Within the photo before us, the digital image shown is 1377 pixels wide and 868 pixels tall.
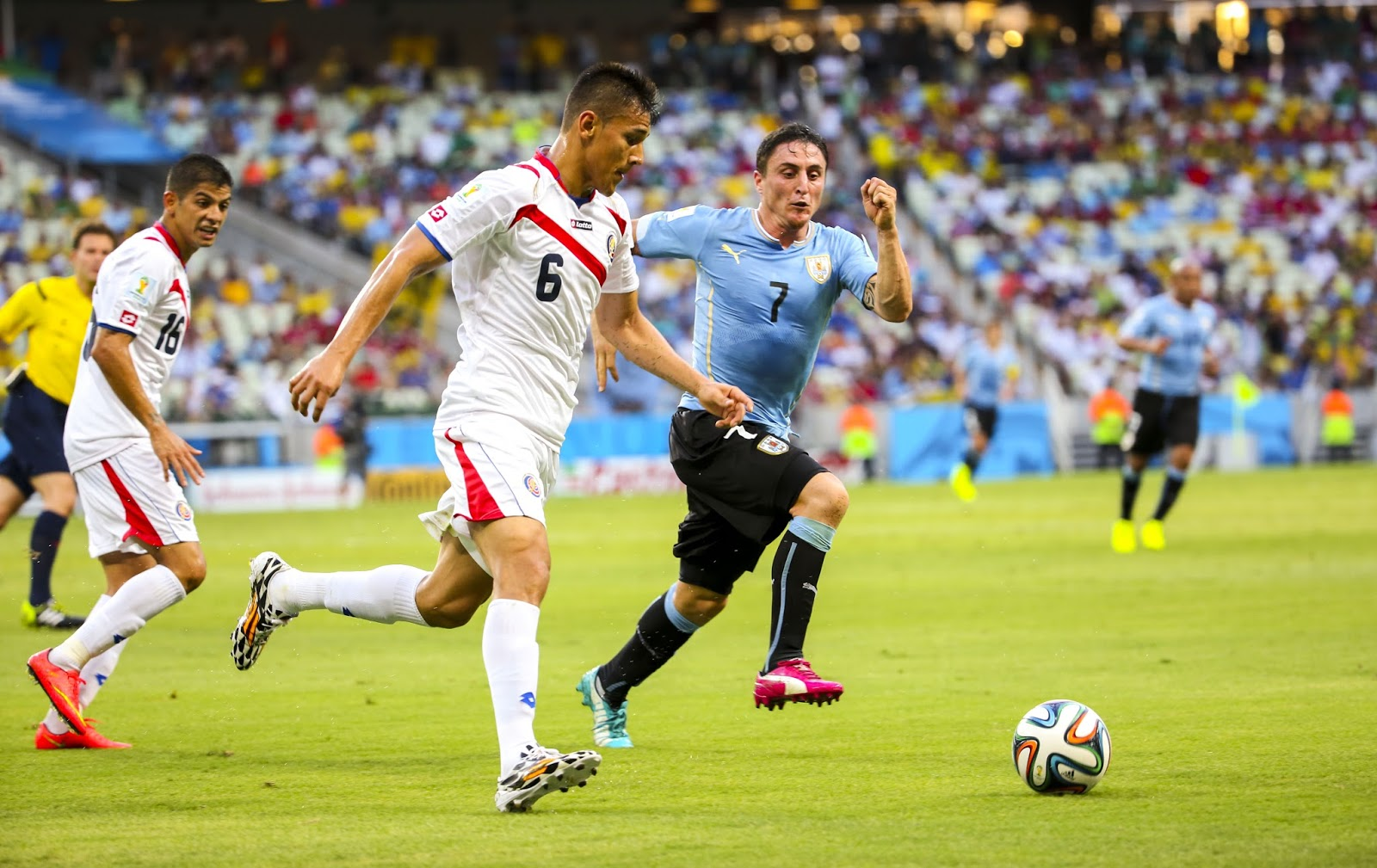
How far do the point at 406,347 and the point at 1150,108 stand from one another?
21.0 metres

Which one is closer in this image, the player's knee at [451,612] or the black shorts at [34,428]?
the player's knee at [451,612]

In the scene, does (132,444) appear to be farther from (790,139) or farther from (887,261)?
(887,261)

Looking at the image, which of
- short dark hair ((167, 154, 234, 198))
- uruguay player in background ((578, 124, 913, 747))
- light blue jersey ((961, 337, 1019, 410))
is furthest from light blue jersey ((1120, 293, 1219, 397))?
→ short dark hair ((167, 154, 234, 198))

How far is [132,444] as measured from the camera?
781 centimetres

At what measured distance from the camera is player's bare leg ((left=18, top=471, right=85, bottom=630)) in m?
12.1

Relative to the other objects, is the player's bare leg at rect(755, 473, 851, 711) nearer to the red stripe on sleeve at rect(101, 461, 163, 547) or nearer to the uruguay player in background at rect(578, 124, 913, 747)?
the uruguay player in background at rect(578, 124, 913, 747)

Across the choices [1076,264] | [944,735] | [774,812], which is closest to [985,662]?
[944,735]

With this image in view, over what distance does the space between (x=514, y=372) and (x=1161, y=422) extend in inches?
496

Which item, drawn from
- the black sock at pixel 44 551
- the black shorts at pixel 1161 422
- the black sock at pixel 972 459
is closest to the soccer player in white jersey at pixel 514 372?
the black sock at pixel 44 551

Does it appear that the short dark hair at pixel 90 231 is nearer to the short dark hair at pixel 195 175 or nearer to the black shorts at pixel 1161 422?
the short dark hair at pixel 195 175

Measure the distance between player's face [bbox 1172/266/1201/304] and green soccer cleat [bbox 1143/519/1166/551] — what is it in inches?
88.2

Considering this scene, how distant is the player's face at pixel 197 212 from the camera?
25.5 ft

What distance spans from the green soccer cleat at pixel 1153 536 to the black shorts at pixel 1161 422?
72 centimetres

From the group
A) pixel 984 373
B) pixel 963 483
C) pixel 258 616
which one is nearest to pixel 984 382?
pixel 984 373
